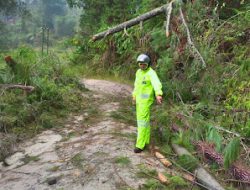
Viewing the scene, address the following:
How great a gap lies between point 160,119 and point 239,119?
4.90ft

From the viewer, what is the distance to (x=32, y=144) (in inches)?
266

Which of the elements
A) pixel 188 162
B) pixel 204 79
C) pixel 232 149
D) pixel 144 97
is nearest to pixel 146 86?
pixel 144 97

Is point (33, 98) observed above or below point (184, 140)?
above

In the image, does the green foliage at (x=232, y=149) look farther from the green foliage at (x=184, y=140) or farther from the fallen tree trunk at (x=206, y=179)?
the green foliage at (x=184, y=140)

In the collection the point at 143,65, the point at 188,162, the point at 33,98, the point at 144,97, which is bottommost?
the point at 188,162

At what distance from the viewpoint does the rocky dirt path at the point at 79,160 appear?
→ 4.92 m

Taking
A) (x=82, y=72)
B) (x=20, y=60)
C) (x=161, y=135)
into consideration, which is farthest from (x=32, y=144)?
(x=82, y=72)

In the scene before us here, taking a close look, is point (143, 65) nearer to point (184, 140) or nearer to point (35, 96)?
point (184, 140)

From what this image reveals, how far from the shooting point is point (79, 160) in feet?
18.5

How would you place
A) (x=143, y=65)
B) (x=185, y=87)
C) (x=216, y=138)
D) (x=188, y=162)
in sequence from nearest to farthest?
(x=216, y=138) → (x=188, y=162) → (x=143, y=65) → (x=185, y=87)

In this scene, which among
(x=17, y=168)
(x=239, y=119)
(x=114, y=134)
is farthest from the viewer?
(x=114, y=134)

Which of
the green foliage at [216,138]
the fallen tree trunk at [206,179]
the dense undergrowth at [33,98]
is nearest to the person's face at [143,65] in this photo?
the green foliage at [216,138]

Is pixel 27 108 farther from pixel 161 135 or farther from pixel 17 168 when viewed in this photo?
pixel 161 135

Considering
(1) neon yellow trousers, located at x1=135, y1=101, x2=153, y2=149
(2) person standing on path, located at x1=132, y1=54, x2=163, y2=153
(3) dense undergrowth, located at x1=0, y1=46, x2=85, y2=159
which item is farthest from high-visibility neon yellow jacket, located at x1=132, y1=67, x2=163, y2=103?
(3) dense undergrowth, located at x1=0, y1=46, x2=85, y2=159
